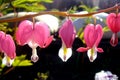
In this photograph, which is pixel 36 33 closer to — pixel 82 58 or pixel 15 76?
pixel 15 76

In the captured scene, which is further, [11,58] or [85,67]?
[85,67]

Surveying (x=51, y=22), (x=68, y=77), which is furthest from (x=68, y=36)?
(x=68, y=77)

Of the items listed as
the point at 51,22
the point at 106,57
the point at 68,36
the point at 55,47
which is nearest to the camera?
the point at 68,36

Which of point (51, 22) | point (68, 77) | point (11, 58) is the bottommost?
point (68, 77)

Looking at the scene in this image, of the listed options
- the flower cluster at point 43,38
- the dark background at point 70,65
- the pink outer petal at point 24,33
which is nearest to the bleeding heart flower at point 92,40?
the flower cluster at point 43,38

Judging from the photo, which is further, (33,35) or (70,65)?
(70,65)

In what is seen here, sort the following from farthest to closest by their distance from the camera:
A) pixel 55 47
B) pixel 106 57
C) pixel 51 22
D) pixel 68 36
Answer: pixel 106 57 < pixel 55 47 < pixel 51 22 < pixel 68 36

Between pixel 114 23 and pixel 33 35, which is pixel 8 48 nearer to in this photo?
pixel 33 35

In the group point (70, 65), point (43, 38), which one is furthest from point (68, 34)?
point (70, 65)

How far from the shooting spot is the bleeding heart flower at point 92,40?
965 millimetres

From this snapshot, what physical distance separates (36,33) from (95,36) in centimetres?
16

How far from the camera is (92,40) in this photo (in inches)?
38.5

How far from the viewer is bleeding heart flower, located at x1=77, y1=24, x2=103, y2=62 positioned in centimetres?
97

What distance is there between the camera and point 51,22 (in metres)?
3.56
